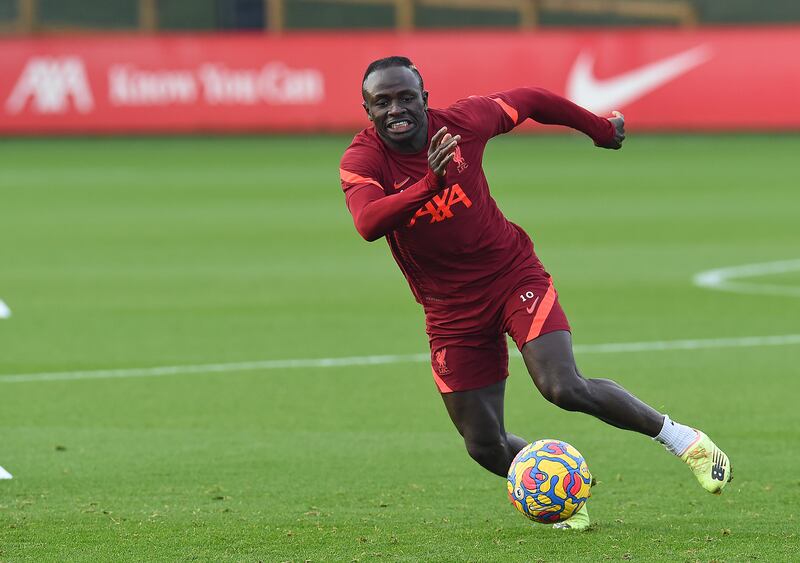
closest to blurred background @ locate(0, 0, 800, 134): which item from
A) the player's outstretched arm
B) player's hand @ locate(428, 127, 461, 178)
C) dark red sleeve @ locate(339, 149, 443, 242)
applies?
the player's outstretched arm

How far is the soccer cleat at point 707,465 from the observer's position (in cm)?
735

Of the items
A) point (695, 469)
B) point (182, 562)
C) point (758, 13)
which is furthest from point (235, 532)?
point (758, 13)

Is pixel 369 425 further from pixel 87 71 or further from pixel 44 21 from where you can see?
pixel 44 21

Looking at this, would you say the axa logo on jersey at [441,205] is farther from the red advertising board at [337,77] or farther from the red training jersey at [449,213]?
the red advertising board at [337,77]

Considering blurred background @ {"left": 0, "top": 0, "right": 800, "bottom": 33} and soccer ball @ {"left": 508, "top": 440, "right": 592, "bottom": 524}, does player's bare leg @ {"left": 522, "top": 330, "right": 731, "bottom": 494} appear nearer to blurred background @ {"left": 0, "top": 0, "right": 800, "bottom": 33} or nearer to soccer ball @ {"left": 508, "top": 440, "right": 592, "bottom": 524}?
soccer ball @ {"left": 508, "top": 440, "right": 592, "bottom": 524}

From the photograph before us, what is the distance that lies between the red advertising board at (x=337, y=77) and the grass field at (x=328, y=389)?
972 cm

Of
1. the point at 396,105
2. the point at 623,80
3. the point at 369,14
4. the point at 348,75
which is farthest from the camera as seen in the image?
the point at 369,14

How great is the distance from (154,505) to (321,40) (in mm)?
30279

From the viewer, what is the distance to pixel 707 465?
736 cm

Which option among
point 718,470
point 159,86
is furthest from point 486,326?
point 159,86

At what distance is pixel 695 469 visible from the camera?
24.2ft

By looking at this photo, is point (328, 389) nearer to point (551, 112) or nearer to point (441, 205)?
point (551, 112)

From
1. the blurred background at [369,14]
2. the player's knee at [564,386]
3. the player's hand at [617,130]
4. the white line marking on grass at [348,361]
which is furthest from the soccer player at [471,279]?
the blurred background at [369,14]

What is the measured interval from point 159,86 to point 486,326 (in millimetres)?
31513
